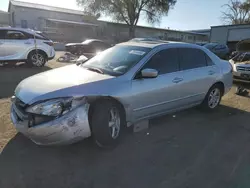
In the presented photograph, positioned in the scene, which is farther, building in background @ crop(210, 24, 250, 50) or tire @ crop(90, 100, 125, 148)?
building in background @ crop(210, 24, 250, 50)

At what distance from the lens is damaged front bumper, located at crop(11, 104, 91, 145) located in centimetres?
284

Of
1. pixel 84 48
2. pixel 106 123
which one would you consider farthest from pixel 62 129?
pixel 84 48

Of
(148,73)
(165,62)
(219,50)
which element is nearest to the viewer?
(148,73)

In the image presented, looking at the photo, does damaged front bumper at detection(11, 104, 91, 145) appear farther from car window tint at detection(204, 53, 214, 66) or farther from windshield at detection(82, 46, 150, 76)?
car window tint at detection(204, 53, 214, 66)

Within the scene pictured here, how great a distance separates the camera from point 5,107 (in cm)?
496

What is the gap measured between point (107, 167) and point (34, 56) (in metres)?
8.21

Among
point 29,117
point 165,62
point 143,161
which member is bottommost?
point 143,161

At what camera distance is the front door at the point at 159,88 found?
142 inches

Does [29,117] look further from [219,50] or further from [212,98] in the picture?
[219,50]

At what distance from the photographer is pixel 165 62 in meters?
4.11

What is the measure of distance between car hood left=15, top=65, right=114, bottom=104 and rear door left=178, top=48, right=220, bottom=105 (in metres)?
1.68

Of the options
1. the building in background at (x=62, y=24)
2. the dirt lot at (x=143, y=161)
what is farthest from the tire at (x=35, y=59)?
the building in background at (x=62, y=24)

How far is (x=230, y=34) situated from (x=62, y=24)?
2547 cm

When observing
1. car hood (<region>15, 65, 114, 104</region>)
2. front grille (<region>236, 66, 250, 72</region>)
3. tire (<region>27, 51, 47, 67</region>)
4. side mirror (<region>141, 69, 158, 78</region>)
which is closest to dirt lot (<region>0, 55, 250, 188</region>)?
car hood (<region>15, 65, 114, 104</region>)
